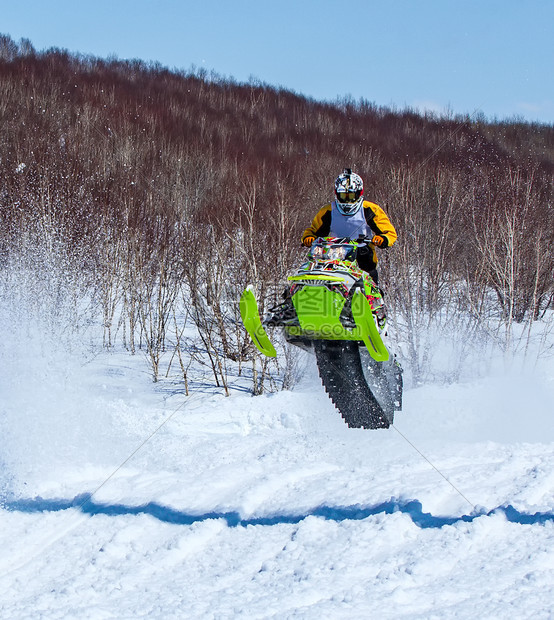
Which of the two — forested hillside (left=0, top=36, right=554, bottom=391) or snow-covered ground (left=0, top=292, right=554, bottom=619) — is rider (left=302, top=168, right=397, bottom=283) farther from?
forested hillside (left=0, top=36, right=554, bottom=391)

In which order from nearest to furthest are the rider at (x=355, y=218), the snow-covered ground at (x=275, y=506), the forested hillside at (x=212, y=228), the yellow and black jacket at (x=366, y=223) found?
1. the snow-covered ground at (x=275, y=506)
2. the rider at (x=355, y=218)
3. the yellow and black jacket at (x=366, y=223)
4. the forested hillside at (x=212, y=228)

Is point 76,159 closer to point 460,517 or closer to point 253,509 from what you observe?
point 253,509

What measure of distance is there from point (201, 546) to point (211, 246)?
5.53m

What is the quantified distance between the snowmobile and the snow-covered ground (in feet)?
3.50

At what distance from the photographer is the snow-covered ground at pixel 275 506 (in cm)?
454

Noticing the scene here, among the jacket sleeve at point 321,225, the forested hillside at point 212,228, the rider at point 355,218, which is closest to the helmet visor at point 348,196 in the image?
the rider at point 355,218

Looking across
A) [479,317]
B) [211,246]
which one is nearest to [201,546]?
[211,246]

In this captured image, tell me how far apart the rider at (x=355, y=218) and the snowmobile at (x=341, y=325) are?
0.48 ft

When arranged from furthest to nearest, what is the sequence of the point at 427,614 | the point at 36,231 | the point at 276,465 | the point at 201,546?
1. the point at 36,231
2. the point at 276,465
3. the point at 201,546
4. the point at 427,614

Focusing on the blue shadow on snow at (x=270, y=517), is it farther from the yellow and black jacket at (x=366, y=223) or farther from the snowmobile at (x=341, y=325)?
the yellow and black jacket at (x=366, y=223)

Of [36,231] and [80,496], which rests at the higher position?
[36,231]

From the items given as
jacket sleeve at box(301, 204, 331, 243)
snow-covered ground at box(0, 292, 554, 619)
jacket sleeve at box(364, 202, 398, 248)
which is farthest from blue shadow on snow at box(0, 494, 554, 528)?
jacket sleeve at box(301, 204, 331, 243)

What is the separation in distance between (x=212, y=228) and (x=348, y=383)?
18.4 ft

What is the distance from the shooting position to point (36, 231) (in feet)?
39.7
